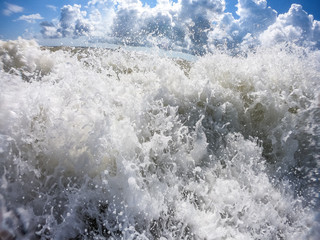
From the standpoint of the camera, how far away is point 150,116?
362 cm

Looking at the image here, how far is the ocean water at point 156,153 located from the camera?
240cm

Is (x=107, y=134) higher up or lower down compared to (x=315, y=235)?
higher up

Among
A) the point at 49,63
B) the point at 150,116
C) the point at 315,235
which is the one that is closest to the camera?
the point at 315,235

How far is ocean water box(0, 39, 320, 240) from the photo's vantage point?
7.87ft

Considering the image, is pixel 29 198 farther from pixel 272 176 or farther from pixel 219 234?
pixel 272 176

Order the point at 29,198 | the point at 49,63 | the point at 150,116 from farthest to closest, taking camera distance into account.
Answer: the point at 49,63 → the point at 150,116 → the point at 29,198

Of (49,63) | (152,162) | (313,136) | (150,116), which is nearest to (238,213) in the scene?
(152,162)

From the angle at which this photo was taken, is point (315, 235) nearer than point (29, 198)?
No

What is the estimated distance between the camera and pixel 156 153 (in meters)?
3.21

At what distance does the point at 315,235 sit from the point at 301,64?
3817mm

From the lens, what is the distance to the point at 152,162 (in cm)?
303

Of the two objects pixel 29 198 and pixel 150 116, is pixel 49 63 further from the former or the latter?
pixel 29 198

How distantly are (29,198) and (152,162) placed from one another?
147 cm

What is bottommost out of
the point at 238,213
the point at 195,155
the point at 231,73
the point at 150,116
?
the point at 238,213
